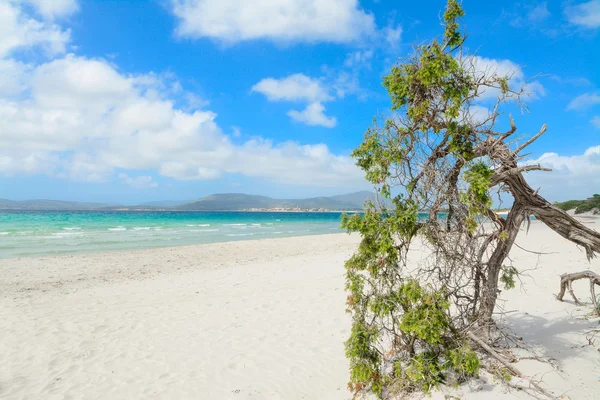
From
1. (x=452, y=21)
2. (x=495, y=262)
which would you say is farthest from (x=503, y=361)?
(x=452, y=21)

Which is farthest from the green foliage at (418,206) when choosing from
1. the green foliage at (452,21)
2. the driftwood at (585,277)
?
the driftwood at (585,277)

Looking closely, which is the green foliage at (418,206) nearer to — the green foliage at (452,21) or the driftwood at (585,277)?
the green foliage at (452,21)

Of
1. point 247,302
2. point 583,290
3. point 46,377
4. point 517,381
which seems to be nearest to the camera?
point 517,381

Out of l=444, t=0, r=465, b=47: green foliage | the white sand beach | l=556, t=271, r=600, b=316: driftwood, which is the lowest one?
the white sand beach

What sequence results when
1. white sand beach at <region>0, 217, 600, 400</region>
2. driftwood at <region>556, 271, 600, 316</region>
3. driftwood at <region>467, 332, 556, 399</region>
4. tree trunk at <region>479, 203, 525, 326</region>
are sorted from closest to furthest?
driftwood at <region>467, 332, 556, 399</region> < tree trunk at <region>479, 203, 525, 326</region> < white sand beach at <region>0, 217, 600, 400</region> < driftwood at <region>556, 271, 600, 316</region>

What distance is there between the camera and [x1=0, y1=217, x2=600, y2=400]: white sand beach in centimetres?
478

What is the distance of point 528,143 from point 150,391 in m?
5.83

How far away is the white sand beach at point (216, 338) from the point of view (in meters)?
4.78

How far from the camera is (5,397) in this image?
187 inches

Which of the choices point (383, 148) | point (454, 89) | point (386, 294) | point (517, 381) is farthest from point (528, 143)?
point (517, 381)

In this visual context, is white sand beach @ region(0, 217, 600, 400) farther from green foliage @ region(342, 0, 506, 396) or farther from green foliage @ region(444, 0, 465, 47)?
green foliage @ region(444, 0, 465, 47)

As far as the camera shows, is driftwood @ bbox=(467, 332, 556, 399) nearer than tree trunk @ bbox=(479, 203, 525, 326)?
Yes

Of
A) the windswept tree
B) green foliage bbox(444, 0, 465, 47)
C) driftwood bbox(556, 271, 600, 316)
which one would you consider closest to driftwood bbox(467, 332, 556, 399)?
the windswept tree

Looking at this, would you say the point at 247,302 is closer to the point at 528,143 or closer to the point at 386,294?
the point at 386,294
